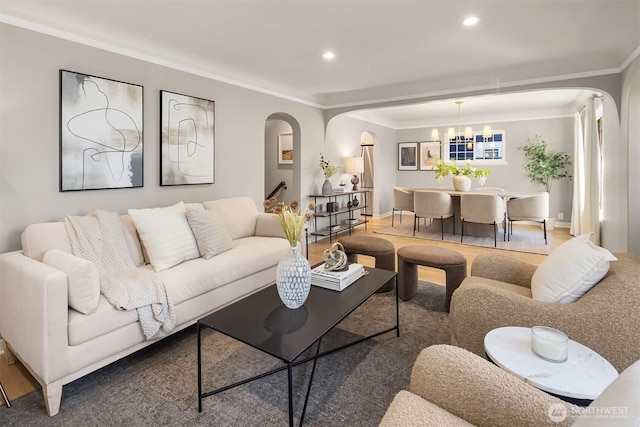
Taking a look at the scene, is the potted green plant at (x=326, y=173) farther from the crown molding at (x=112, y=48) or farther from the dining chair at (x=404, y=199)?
the crown molding at (x=112, y=48)

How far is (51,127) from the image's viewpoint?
2539 millimetres

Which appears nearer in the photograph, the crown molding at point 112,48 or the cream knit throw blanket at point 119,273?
the cream knit throw blanket at point 119,273

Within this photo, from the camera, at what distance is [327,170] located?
5.74m

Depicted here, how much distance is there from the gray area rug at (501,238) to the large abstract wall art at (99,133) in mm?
4560

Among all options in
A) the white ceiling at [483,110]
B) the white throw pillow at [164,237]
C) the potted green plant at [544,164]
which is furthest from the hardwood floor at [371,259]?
the white ceiling at [483,110]

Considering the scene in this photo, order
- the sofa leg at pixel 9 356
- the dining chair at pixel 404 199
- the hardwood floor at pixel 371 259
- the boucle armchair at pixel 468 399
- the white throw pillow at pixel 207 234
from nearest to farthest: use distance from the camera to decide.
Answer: the boucle armchair at pixel 468 399 < the hardwood floor at pixel 371 259 < the sofa leg at pixel 9 356 < the white throw pillow at pixel 207 234 < the dining chair at pixel 404 199

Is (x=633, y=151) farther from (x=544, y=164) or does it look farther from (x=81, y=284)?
(x=81, y=284)

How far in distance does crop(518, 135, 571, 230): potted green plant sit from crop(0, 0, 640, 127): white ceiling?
374cm

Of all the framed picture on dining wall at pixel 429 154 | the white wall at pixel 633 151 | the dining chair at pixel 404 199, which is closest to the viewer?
the white wall at pixel 633 151

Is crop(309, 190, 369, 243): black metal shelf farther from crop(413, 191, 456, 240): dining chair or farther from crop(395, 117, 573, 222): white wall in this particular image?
crop(395, 117, 573, 222): white wall

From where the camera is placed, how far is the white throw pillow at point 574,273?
1639mm

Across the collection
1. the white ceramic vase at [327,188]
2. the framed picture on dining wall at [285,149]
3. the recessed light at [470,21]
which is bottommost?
the white ceramic vase at [327,188]

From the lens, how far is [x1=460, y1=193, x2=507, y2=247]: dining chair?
5.34 metres

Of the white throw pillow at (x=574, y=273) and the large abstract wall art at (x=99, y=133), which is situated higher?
the large abstract wall art at (x=99, y=133)
